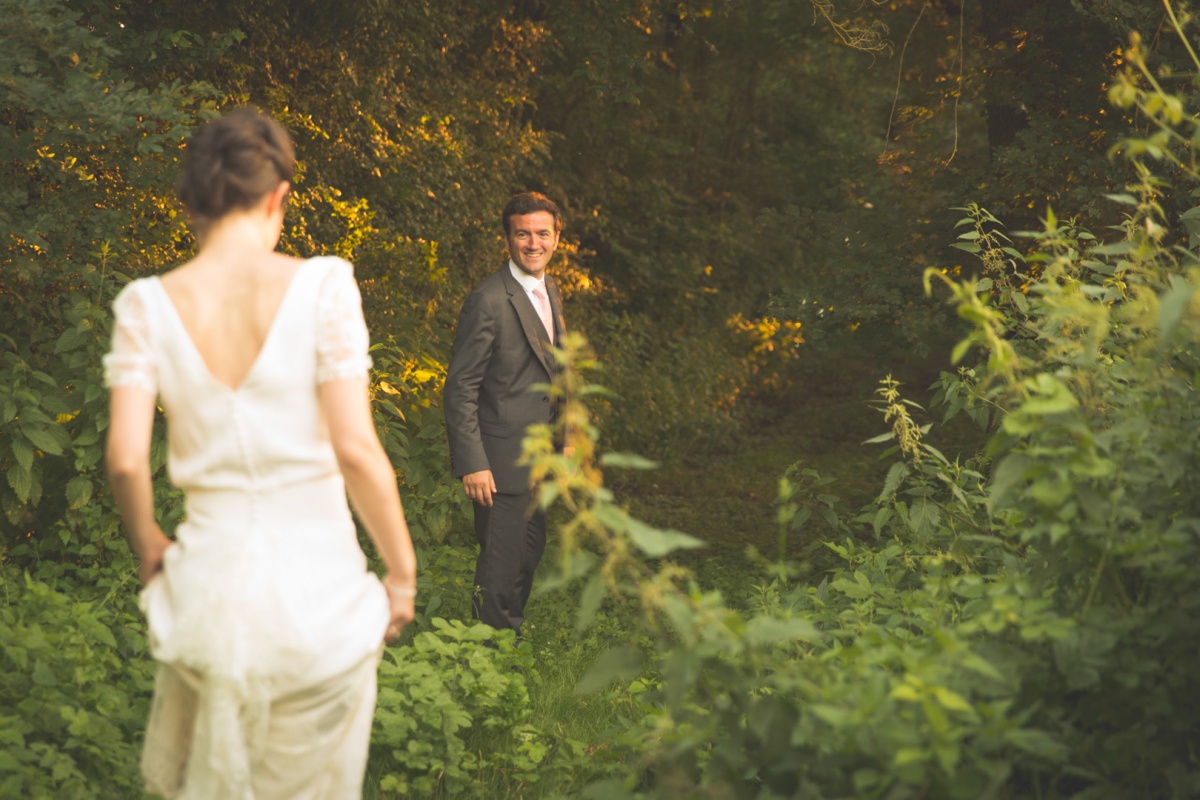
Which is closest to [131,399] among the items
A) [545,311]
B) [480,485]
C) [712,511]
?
[480,485]

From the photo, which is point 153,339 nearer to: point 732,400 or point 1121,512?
point 1121,512

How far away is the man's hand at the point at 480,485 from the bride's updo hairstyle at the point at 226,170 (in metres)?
2.60

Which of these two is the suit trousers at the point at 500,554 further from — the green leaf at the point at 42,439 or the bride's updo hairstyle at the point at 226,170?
the bride's updo hairstyle at the point at 226,170

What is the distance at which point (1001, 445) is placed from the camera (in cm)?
268

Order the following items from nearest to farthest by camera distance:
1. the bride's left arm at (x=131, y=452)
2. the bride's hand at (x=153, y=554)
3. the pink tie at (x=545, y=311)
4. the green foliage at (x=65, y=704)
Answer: the bride's left arm at (x=131, y=452), the bride's hand at (x=153, y=554), the green foliage at (x=65, y=704), the pink tie at (x=545, y=311)

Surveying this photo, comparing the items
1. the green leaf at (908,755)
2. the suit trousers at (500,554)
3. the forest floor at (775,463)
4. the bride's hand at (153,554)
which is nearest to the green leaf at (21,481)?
the suit trousers at (500,554)

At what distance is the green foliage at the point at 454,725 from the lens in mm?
3781

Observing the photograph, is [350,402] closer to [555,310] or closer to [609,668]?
[609,668]

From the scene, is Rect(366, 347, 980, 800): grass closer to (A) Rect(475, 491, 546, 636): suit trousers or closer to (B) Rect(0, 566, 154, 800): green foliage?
(A) Rect(475, 491, 546, 636): suit trousers

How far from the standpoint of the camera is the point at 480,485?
495cm

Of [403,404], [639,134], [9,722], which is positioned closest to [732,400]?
[639,134]

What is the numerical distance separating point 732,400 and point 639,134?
353 cm

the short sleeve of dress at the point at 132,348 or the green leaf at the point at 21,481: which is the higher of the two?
the short sleeve of dress at the point at 132,348

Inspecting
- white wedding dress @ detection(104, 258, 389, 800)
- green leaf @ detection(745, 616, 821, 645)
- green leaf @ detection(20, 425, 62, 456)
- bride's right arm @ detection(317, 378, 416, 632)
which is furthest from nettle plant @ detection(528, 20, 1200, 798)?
green leaf @ detection(20, 425, 62, 456)
